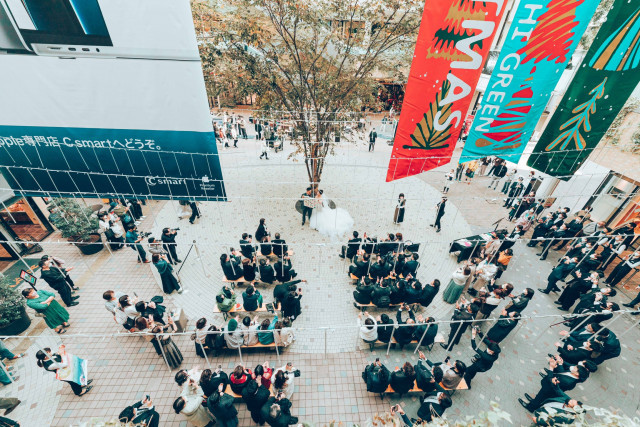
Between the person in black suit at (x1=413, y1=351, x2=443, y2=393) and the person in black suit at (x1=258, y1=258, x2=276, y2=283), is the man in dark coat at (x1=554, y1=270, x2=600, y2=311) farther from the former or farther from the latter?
the person in black suit at (x1=258, y1=258, x2=276, y2=283)

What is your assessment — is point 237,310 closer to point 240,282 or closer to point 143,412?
point 240,282

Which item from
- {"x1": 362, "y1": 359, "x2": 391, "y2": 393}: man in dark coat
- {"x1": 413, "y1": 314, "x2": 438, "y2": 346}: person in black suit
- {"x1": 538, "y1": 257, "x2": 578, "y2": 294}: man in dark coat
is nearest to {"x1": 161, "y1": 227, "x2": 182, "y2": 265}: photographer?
{"x1": 362, "y1": 359, "x2": 391, "y2": 393}: man in dark coat

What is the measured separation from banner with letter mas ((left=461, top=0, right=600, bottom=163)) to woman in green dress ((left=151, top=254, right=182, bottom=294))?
28.9 ft

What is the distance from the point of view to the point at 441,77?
20.4 feet

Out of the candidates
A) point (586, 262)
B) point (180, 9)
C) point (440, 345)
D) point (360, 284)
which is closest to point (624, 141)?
point (586, 262)

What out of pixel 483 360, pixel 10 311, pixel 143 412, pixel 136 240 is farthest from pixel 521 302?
pixel 10 311

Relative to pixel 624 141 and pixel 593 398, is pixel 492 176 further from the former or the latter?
pixel 593 398

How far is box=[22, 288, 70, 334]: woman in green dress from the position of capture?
7.12 meters

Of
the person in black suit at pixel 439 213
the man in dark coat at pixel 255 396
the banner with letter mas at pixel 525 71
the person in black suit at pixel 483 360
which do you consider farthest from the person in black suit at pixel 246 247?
the person in black suit at pixel 439 213

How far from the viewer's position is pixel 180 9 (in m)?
5.08

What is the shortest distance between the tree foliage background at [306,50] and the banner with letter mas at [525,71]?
3.79 metres

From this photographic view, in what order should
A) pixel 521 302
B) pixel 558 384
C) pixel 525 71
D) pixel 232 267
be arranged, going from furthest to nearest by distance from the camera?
pixel 232 267
pixel 521 302
pixel 525 71
pixel 558 384

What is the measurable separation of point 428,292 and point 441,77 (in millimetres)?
5655

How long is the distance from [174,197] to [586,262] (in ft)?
41.0
